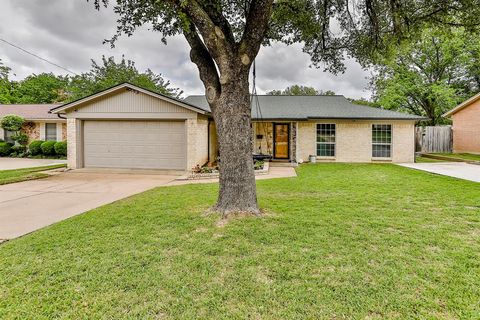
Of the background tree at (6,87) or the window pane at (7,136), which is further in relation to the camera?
the background tree at (6,87)

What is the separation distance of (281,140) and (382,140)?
5664 mm

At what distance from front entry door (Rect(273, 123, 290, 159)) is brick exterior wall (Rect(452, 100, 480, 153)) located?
1336 cm

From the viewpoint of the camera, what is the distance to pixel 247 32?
16.7 ft

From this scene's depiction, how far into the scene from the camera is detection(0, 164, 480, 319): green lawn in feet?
7.99

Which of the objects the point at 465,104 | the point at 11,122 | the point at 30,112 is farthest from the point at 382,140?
the point at 30,112

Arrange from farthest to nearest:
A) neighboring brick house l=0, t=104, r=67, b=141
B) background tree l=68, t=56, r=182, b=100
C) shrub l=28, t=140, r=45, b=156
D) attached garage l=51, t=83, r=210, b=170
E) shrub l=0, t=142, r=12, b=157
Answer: background tree l=68, t=56, r=182, b=100 < neighboring brick house l=0, t=104, r=67, b=141 < shrub l=0, t=142, r=12, b=157 < shrub l=28, t=140, r=45, b=156 < attached garage l=51, t=83, r=210, b=170

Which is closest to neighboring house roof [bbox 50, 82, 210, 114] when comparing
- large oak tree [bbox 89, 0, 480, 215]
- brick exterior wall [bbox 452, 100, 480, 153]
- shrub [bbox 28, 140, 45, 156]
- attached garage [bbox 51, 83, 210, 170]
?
attached garage [bbox 51, 83, 210, 170]

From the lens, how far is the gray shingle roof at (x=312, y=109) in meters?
14.7

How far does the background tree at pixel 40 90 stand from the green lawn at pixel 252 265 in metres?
36.7

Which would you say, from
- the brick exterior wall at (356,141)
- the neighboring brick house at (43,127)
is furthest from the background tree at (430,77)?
the neighboring brick house at (43,127)

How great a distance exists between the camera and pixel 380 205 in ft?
19.6

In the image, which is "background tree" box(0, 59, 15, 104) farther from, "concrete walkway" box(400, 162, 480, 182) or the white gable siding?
"concrete walkway" box(400, 162, 480, 182)

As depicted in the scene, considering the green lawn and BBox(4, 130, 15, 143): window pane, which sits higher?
BBox(4, 130, 15, 143): window pane

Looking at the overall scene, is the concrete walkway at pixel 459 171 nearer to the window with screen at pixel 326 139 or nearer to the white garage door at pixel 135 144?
the window with screen at pixel 326 139
